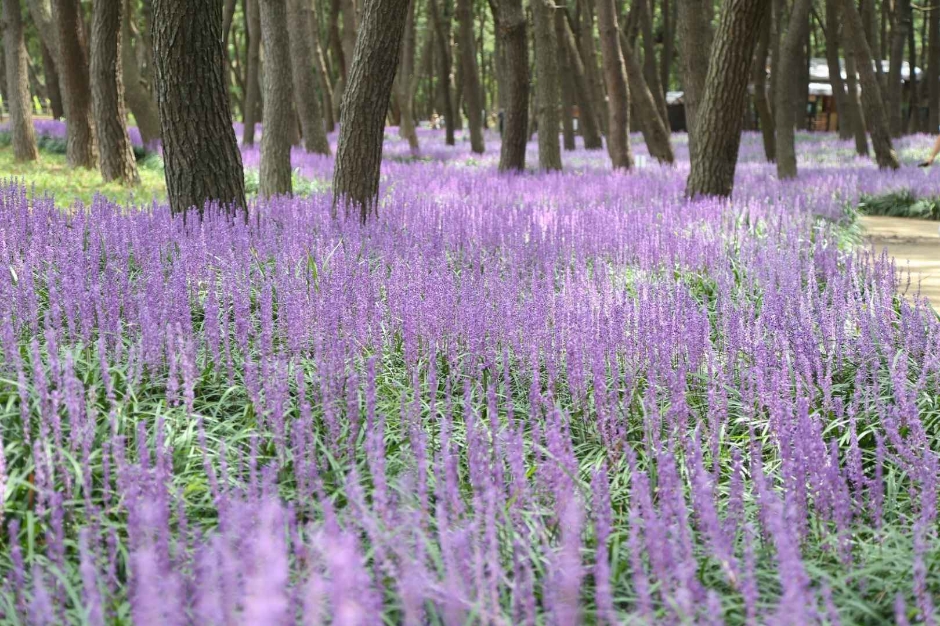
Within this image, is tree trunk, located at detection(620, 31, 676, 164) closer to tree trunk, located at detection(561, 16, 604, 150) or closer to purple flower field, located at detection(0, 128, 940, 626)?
tree trunk, located at detection(561, 16, 604, 150)

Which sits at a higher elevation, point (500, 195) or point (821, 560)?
point (500, 195)

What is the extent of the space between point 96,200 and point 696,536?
5672 millimetres

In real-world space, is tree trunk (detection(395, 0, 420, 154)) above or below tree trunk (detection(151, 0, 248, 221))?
above

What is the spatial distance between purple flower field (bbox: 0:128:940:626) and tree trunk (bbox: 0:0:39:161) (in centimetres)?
1065

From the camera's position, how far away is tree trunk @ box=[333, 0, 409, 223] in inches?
318

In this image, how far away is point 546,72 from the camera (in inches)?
583

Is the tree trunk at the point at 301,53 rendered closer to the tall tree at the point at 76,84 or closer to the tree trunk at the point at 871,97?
the tall tree at the point at 76,84

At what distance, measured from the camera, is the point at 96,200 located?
24.0 ft

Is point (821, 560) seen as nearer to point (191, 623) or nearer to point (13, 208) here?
point (191, 623)

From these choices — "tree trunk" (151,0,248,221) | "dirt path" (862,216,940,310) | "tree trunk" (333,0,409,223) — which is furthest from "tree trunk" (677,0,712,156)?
"tree trunk" (151,0,248,221)

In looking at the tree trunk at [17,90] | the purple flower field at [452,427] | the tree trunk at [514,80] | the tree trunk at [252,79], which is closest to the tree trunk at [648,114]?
the tree trunk at [514,80]

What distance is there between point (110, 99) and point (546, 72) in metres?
6.38

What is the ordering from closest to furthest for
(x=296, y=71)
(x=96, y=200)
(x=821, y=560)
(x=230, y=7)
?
(x=821, y=560), (x=96, y=200), (x=296, y=71), (x=230, y=7)

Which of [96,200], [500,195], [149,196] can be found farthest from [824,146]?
[96,200]
